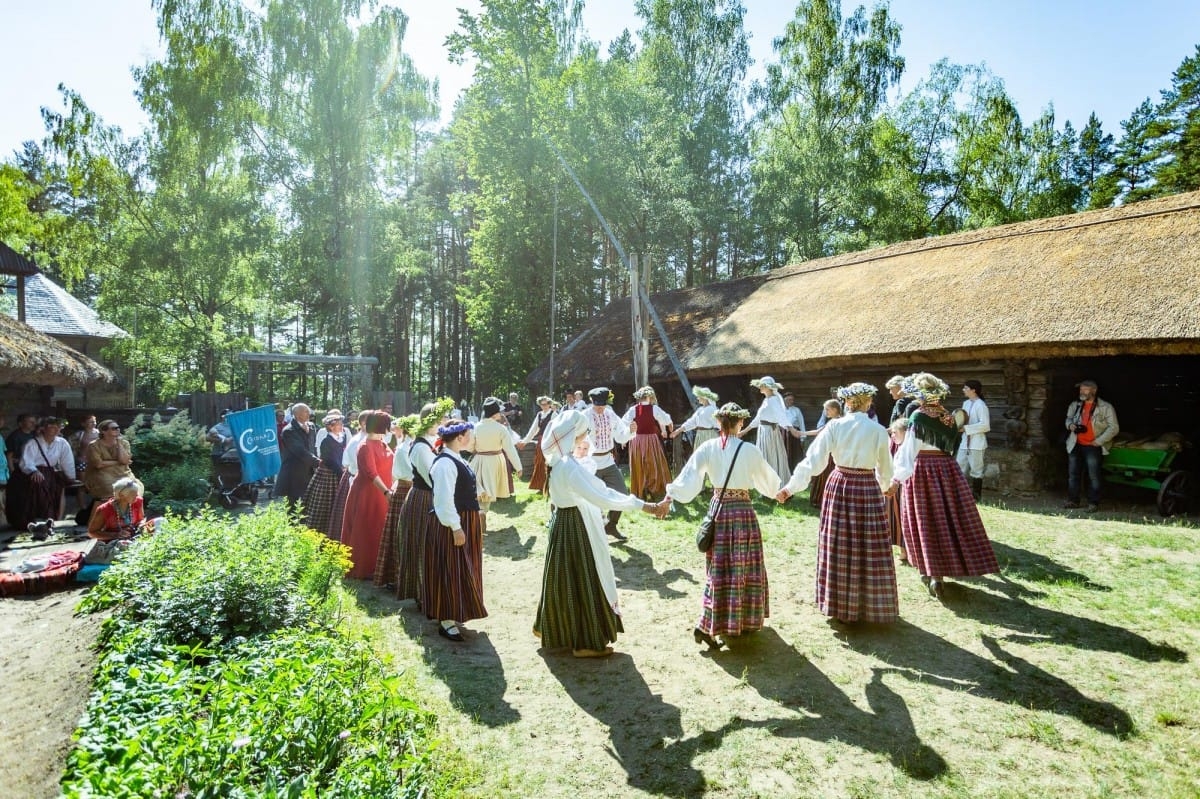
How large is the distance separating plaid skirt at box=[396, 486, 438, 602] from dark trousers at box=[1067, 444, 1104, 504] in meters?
7.92

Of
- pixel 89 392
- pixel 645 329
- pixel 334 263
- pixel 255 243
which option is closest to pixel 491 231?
pixel 334 263

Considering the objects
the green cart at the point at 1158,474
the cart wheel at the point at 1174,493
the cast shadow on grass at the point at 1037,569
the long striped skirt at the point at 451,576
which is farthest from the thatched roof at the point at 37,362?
the cart wheel at the point at 1174,493

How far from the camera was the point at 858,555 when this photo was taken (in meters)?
5.10

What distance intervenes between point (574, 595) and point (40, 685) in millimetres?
3044

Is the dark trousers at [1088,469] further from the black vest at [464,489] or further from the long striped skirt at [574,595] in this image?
the black vest at [464,489]

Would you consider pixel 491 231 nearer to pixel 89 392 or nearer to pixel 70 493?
pixel 70 493

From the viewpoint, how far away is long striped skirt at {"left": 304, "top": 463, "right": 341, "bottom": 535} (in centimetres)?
779

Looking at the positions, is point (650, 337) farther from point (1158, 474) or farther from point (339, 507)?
point (339, 507)

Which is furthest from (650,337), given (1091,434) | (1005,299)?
(1091,434)

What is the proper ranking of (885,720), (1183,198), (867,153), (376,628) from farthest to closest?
(867,153)
(1183,198)
(376,628)
(885,720)

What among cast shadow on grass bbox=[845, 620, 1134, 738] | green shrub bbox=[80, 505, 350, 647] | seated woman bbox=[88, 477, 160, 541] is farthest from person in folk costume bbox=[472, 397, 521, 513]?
cast shadow on grass bbox=[845, 620, 1134, 738]

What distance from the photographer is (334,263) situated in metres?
21.8

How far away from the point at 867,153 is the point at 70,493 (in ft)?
75.4

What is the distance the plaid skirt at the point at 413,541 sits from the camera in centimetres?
570
